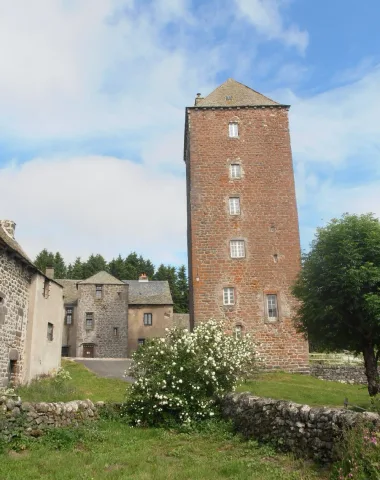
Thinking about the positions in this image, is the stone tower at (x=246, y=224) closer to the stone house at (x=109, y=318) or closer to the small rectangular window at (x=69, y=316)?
the stone house at (x=109, y=318)

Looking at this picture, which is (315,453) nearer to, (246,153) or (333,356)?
(246,153)

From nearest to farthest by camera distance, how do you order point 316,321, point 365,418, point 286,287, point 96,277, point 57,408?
point 365,418, point 57,408, point 316,321, point 286,287, point 96,277

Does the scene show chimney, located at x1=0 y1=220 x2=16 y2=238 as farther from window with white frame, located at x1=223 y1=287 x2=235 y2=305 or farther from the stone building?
the stone building

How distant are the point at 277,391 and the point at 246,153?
16.5 metres

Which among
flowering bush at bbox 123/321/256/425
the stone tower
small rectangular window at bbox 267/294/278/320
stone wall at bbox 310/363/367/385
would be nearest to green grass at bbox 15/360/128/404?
flowering bush at bbox 123/321/256/425

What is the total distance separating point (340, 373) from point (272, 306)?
734 centimetres

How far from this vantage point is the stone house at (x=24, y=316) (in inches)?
663

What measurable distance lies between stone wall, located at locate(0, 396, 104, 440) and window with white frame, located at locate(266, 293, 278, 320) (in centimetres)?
1871

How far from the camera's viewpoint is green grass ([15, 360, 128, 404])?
15531 millimetres

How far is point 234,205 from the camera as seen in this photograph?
29.7 meters

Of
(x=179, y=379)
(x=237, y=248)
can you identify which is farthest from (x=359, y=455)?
(x=237, y=248)

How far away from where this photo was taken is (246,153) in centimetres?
3047

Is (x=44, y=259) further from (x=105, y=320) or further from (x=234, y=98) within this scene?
(x=234, y=98)

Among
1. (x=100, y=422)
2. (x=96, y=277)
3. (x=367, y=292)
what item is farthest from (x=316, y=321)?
(x=96, y=277)
